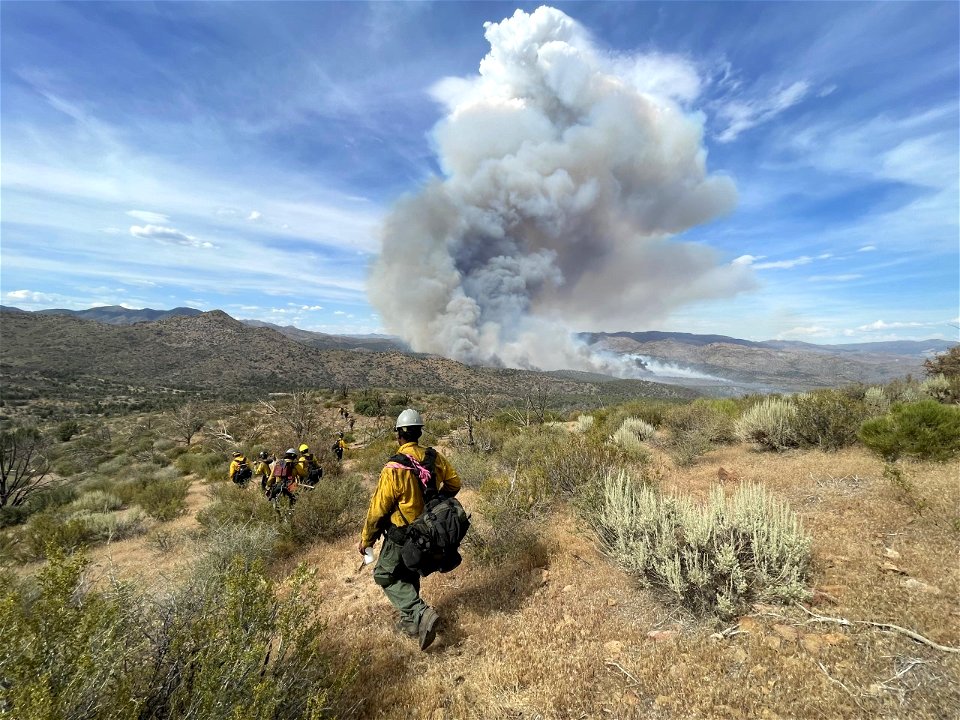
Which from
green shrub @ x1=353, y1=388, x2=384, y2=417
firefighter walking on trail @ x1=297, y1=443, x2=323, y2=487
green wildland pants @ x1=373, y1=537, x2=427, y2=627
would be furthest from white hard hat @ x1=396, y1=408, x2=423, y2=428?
green shrub @ x1=353, y1=388, x2=384, y2=417

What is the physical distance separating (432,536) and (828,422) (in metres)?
7.55

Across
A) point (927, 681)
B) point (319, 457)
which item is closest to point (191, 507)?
point (319, 457)

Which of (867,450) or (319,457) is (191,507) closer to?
(319,457)

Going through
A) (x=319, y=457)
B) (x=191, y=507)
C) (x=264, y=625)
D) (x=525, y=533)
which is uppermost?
(x=264, y=625)

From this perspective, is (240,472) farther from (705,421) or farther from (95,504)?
(705,421)

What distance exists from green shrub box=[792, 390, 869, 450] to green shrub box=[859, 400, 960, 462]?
0.74 metres

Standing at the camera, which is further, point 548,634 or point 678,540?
point 678,540

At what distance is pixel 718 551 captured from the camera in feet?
11.5

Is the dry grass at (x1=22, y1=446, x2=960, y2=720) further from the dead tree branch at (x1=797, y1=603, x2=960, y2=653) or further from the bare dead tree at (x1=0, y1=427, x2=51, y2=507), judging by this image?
the bare dead tree at (x1=0, y1=427, x2=51, y2=507)

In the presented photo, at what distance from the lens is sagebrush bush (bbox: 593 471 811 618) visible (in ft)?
10.5

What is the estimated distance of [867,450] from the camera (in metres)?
6.63

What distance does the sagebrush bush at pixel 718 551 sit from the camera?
3.20 meters

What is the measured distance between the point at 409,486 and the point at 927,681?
121 inches

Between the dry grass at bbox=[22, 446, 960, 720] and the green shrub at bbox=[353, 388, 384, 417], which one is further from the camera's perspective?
the green shrub at bbox=[353, 388, 384, 417]
